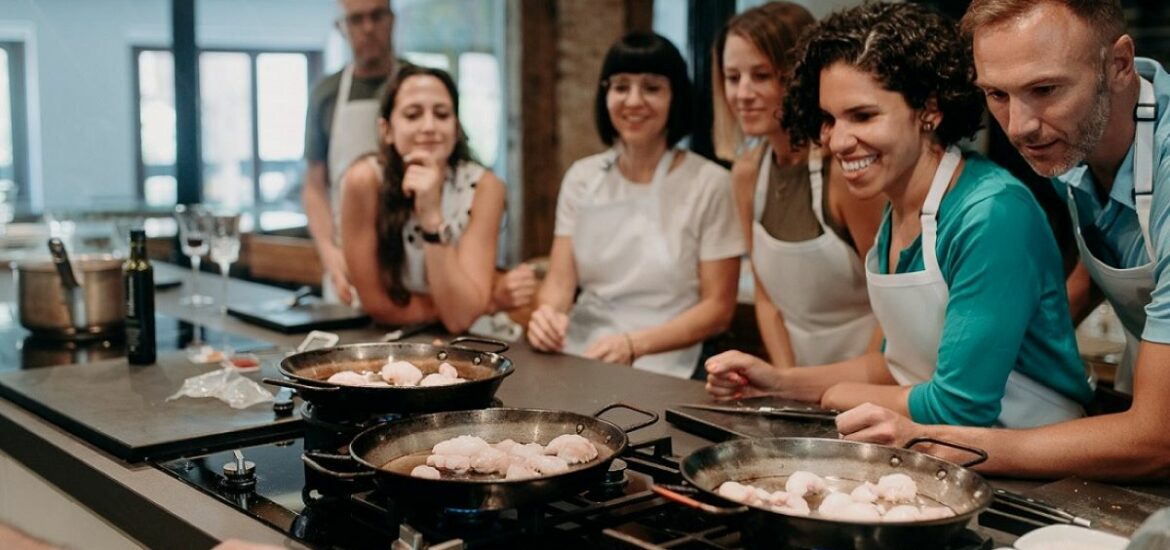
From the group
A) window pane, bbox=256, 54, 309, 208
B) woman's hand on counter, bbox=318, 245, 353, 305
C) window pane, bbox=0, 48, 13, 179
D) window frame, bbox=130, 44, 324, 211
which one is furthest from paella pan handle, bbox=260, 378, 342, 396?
window pane, bbox=256, 54, 309, 208

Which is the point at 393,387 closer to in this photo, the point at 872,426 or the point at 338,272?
the point at 872,426

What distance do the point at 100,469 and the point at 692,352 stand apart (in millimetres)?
1842

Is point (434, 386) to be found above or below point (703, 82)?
below

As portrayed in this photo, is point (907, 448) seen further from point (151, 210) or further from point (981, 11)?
point (151, 210)

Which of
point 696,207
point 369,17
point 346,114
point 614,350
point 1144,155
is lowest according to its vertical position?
point 614,350

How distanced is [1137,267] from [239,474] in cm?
140

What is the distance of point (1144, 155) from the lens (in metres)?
1.82

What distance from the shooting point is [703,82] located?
15.6 ft

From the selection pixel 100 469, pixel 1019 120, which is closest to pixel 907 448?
pixel 1019 120

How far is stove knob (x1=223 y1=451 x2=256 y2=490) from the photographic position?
1.58m

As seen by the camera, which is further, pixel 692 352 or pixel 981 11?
pixel 692 352

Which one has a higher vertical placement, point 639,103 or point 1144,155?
point 639,103

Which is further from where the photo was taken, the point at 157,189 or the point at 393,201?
the point at 157,189

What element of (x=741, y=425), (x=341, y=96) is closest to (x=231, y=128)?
(x=341, y=96)
